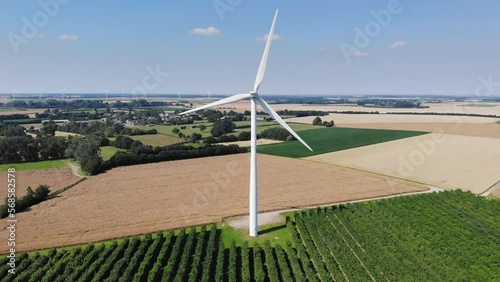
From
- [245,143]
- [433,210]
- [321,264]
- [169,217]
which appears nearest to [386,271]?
[321,264]

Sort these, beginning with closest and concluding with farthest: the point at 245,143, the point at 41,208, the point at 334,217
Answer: the point at 334,217, the point at 41,208, the point at 245,143

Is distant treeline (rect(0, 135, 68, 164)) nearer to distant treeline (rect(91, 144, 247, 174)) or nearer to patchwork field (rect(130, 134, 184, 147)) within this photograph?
distant treeline (rect(91, 144, 247, 174))

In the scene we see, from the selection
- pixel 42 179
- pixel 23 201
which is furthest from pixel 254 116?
pixel 42 179

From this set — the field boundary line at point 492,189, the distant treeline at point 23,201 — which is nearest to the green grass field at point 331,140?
the field boundary line at point 492,189

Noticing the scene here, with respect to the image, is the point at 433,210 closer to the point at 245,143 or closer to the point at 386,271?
the point at 386,271

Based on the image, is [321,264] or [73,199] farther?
[73,199]

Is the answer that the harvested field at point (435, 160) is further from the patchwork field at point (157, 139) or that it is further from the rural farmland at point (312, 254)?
the patchwork field at point (157, 139)

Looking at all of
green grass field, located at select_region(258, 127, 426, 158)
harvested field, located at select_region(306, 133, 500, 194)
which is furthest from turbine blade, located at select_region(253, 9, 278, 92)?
green grass field, located at select_region(258, 127, 426, 158)
